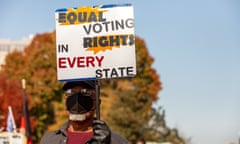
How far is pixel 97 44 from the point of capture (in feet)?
30.7

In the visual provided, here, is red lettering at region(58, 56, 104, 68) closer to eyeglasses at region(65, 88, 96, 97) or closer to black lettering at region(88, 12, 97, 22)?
black lettering at region(88, 12, 97, 22)

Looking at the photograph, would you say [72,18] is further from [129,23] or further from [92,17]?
[129,23]

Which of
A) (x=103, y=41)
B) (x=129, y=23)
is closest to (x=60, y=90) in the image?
(x=103, y=41)

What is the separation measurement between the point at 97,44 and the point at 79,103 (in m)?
1.97

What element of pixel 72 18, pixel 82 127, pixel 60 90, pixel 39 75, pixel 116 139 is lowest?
pixel 60 90

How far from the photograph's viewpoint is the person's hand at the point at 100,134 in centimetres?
740

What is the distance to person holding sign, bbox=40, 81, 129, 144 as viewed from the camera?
24.4 ft

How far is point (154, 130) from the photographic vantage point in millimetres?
64375

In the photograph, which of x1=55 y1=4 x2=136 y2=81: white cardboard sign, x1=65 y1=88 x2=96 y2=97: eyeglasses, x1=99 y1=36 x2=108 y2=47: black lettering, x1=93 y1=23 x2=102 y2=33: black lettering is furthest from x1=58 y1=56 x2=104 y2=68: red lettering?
x1=65 y1=88 x2=96 y2=97: eyeglasses

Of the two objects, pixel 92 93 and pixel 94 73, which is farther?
pixel 94 73

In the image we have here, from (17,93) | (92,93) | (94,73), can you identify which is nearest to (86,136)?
(92,93)

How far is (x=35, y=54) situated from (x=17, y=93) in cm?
519

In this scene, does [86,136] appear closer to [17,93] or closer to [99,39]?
[99,39]

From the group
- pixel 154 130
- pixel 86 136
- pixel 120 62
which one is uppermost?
pixel 120 62
